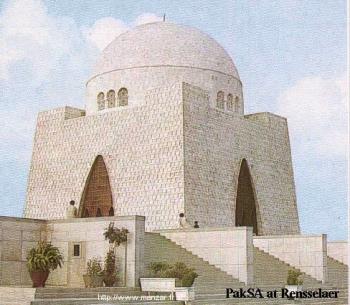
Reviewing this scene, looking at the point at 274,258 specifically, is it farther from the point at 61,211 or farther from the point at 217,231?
the point at 61,211

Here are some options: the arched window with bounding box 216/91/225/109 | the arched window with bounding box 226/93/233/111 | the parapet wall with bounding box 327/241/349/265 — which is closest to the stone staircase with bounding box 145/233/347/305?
the parapet wall with bounding box 327/241/349/265

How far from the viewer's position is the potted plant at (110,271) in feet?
64.5

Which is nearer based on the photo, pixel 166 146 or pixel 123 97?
pixel 166 146

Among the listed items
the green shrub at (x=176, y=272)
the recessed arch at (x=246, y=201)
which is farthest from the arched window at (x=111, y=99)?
Result: the green shrub at (x=176, y=272)

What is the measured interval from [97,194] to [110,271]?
42.3 feet

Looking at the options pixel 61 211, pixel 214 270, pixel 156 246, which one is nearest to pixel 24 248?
pixel 156 246

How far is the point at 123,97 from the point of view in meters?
33.2

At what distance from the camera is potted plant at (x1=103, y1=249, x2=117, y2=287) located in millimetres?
19656

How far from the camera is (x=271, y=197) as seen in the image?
3438 cm

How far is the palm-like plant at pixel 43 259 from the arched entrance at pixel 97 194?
1270 cm

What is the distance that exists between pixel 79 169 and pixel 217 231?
435 inches

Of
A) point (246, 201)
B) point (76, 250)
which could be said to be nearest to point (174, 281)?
point (76, 250)

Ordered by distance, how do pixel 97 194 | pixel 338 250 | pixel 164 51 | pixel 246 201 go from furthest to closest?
pixel 246 201 < pixel 164 51 < pixel 97 194 < pixel 338 250

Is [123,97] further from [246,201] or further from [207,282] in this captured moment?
[207,282]
